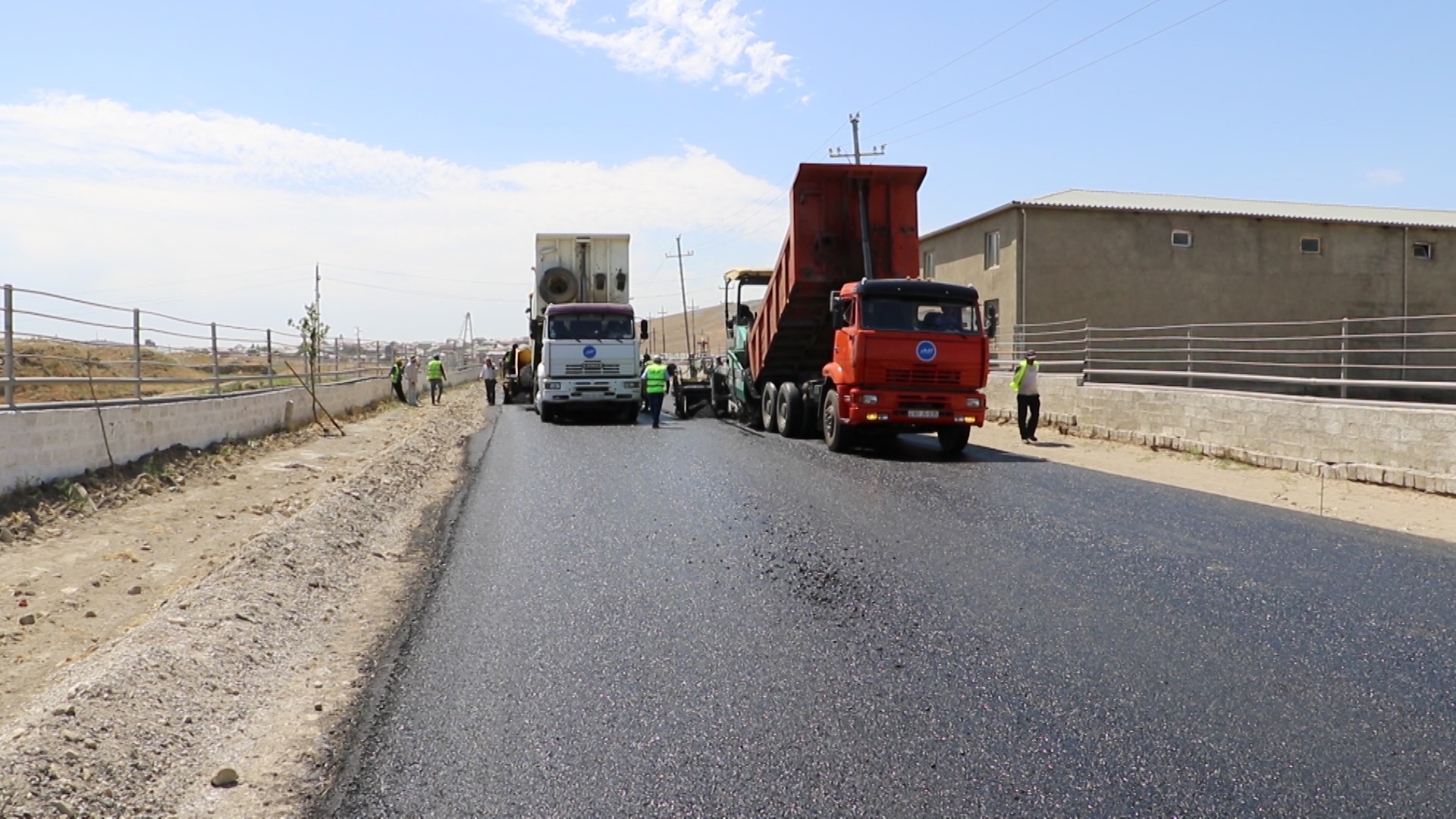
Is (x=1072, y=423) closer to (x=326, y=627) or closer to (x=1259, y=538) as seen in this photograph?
(x=1259, y=538)

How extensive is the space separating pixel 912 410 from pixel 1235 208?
23462 mm

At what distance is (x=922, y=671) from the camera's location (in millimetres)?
4863

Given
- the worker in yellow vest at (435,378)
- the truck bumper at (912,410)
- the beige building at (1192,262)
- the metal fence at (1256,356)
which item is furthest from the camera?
the worker in yellow vest at (435,378)

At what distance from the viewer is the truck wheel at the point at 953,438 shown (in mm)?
15219

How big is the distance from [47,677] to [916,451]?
12.5 meters

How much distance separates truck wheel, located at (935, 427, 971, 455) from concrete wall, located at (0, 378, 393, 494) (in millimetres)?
9920

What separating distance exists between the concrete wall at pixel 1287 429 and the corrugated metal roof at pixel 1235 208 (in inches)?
545

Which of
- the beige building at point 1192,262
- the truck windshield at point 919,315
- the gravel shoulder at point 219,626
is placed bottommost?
the gravel shoulder at point 219,626

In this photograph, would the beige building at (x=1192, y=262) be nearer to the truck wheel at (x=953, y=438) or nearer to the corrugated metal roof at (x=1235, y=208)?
the corrugated metal roof at (x=1235, y=208)

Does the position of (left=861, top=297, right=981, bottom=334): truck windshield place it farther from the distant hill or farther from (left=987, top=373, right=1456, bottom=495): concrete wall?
the distant hill

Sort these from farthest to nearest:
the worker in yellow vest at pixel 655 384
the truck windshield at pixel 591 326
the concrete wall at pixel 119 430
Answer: the worker in yellow vest at pixel 655 384 → the truck windshield at pixel 591 326 → the concrete wall at pixel 119 430

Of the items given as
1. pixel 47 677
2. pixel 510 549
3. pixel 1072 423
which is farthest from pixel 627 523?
pixel 1072 423

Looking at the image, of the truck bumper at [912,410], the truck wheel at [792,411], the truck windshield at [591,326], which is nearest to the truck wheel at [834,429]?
the truck bumper at [912,410]

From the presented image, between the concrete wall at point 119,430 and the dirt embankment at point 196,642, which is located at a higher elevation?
the concrete wall at point 119,430
